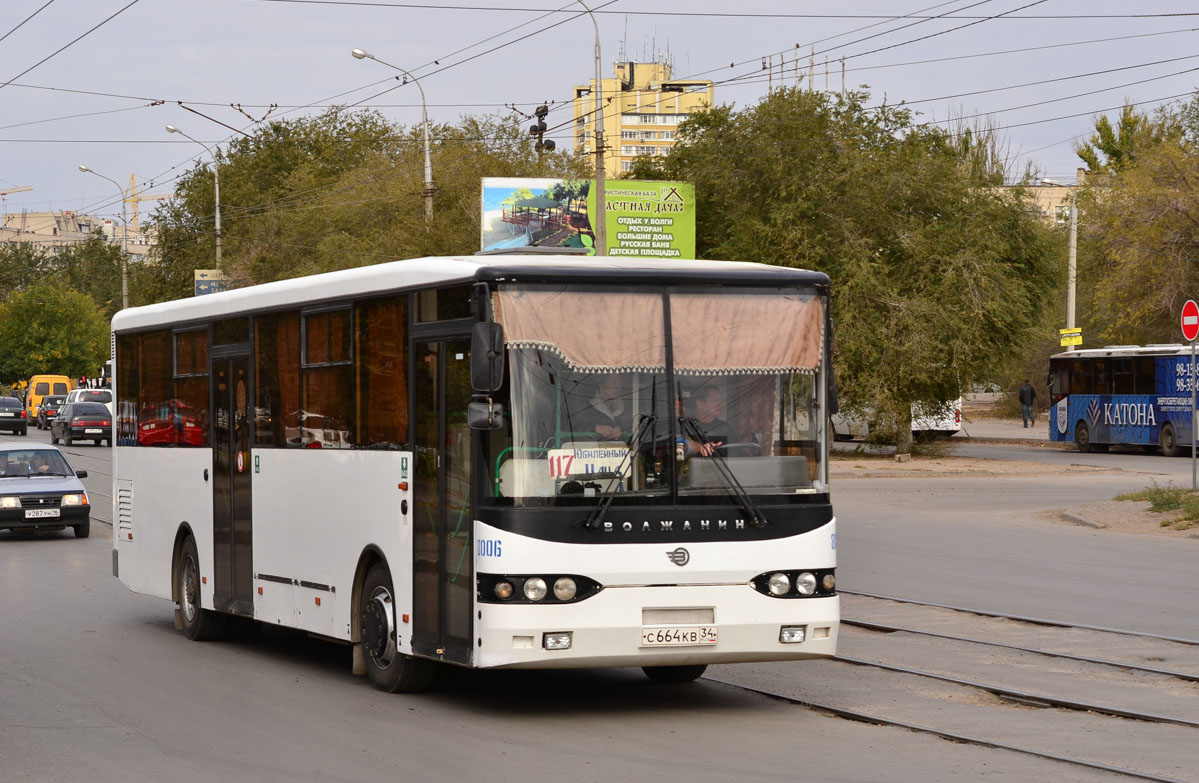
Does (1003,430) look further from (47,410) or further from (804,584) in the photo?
(804,584)

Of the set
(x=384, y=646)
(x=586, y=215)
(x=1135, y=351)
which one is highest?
(x=586, y=215)

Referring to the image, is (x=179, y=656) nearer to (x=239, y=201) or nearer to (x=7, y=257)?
(x=239, y=201)

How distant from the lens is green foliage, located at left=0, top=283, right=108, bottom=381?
370 ft

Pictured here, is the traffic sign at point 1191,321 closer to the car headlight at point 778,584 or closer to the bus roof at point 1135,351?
the bus roof at point 1135,351

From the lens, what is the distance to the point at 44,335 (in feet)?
371

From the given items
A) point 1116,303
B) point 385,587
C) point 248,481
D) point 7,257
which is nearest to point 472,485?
point 385,587

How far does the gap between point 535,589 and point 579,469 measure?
0.70m

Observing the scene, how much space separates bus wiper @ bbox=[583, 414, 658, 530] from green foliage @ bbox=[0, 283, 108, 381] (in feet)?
358

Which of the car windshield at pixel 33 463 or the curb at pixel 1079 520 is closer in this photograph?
the curb at pixel 1079 520

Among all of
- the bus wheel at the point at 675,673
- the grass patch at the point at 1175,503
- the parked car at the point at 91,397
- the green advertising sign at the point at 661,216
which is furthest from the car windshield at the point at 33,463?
the parked car at the point at 91,397

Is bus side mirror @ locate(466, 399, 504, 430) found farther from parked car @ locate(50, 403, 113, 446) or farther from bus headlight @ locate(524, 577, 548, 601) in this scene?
parked car @ locate(50, 403, 113, 446)

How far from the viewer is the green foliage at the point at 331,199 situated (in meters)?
62.1

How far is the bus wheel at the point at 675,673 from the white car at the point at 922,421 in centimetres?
2950

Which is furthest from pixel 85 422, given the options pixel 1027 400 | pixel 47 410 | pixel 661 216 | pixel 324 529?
pixel 324 529
